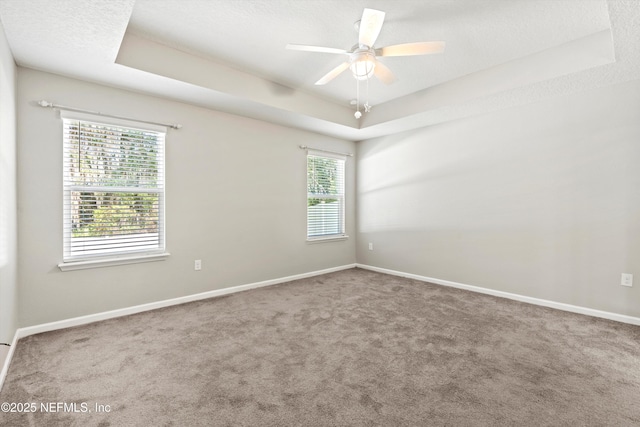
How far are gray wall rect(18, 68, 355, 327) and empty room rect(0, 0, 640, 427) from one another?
0.07ft

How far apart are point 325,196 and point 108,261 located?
3119 millimetres

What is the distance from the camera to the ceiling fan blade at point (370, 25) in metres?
1.88

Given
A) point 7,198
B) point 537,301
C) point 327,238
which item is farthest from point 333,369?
point 327,238

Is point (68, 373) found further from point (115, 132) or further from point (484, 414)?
point (484, 414)

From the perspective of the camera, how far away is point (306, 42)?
8.75ft

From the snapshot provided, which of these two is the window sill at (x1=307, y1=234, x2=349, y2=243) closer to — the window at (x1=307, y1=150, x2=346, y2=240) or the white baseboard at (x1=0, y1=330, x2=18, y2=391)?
the window at (x1=307, y1=150, x2=346, y2=240)

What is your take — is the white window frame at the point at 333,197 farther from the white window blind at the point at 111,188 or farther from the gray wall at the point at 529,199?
the white window blind at the point at 111,188

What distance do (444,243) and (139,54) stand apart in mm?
4232

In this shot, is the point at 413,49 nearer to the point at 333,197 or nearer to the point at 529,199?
the point at 529,199

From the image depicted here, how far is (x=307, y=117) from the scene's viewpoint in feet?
12.9

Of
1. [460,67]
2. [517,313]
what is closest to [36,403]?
[517,313]

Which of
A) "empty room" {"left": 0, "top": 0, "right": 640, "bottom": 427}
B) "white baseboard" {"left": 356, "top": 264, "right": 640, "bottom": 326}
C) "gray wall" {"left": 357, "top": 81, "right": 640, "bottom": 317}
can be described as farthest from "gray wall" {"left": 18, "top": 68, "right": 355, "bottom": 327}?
"white baseboard" {"left": 356, "top": 264, "right": 640, "bottom": 326}

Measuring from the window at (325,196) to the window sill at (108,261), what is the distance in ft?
7.28

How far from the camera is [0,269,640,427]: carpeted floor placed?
5.23 feet
